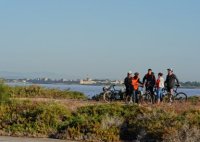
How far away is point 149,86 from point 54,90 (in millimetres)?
8861

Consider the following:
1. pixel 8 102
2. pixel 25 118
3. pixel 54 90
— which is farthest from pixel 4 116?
pixel 54 90

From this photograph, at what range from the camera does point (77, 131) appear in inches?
790

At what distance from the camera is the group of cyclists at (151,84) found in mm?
29719

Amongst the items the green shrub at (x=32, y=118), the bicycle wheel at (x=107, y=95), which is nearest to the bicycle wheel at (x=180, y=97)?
the bicycle wheel at (x=107, y=95)

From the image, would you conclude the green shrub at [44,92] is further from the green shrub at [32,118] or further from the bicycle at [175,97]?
the green shrub at [32,118]

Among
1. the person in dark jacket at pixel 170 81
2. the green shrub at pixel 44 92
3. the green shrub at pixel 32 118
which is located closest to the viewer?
the green shrub at pixel 32 118

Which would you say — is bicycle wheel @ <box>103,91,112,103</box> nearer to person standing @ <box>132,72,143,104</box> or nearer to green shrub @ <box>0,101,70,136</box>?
person standing @ <box>132,72,143,104</box>

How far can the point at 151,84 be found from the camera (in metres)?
30.3

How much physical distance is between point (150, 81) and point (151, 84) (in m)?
0.18

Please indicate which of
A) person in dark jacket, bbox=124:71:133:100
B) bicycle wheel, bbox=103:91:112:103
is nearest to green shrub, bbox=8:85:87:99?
bicycle wheel, bbox=103:91:112:103

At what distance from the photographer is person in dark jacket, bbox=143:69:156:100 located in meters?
30.1

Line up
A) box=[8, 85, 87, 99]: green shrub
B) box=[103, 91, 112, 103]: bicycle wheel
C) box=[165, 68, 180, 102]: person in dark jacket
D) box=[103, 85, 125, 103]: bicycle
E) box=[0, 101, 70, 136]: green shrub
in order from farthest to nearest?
box=[8, 85, 87, 99]: green shrub
box=[103, 85, 125, 103]: bicycle
box=[103, 91, 112, 103]: bicycle wheel
box=[165, 68, 180, 102]: person in dark jacket
box=[0, 101, 70, 136]: green shrub

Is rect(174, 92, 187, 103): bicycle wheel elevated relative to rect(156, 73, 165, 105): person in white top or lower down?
lower down

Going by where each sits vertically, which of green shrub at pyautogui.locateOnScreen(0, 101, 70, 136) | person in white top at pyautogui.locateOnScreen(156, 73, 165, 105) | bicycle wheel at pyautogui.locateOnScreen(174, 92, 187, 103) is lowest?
green shrub at pyautogui.locateOnScreen(0, 101, 70, 136)
